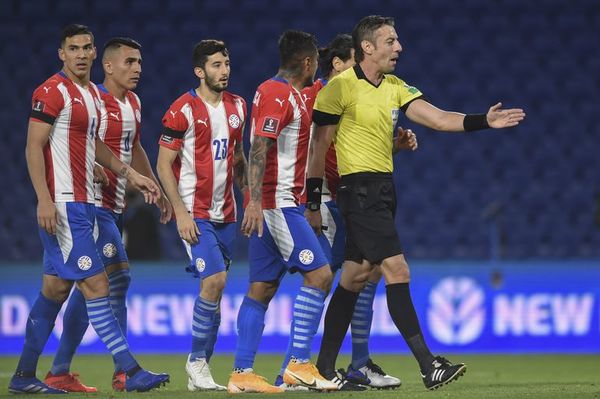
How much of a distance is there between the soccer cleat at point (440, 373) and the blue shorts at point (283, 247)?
0.89 metres

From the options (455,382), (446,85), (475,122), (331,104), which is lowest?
(455,382)

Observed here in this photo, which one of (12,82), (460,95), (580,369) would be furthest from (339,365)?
(12,82)

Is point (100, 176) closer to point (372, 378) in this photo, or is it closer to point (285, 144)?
point (285, 144)

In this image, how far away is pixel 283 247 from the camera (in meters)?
6.21

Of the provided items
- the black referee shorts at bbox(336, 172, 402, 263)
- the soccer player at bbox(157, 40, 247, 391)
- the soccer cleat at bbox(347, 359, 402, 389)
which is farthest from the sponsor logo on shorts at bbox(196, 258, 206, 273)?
the soccer cleat at bbox(347, 359, 402, 389)

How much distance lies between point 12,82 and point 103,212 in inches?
299

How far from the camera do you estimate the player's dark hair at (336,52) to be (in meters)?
7.05

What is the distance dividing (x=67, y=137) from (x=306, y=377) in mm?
1918

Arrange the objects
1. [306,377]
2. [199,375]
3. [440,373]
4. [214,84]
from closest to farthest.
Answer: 1. [440,373]
2. [306,377]
3. [199,375]
4. [214,84]

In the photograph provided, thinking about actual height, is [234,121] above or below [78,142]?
above

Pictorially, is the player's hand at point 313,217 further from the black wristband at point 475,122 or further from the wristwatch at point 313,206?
the black wristband at point 475,122

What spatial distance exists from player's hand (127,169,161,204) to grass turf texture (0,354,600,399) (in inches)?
43.6

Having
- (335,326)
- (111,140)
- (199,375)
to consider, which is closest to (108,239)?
(111,140)

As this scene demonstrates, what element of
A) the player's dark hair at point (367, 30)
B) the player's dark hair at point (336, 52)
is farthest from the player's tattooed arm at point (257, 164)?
the player's dark hair at point (336, 52)
